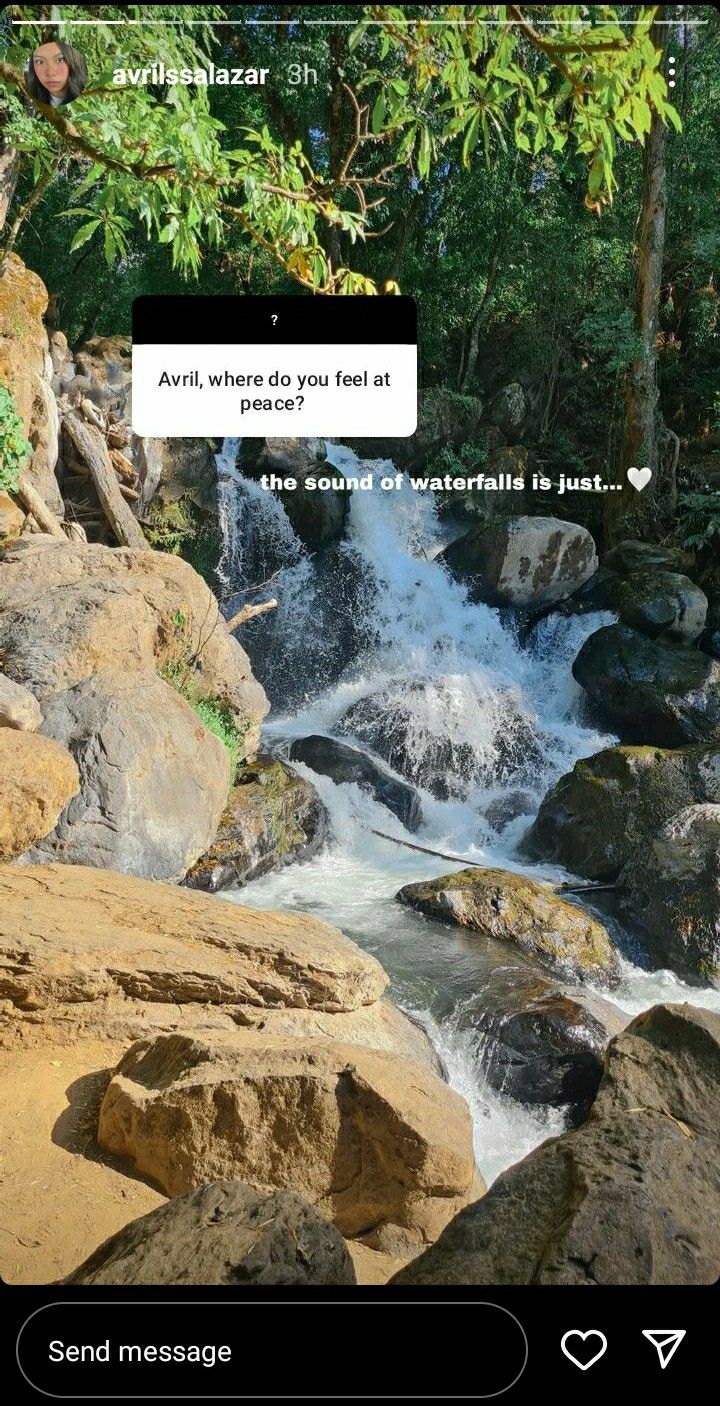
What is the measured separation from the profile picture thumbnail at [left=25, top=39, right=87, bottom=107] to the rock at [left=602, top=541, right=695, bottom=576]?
3826 millimetres

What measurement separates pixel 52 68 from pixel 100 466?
6.68 meters

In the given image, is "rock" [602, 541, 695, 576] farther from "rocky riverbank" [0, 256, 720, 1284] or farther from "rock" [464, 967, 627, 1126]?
"rock" [464, 967, 627, 1126]

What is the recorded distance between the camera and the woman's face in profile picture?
2.27 m

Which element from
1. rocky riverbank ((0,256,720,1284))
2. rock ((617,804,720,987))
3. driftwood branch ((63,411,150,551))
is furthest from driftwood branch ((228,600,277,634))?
rock ((617,804,720,987))

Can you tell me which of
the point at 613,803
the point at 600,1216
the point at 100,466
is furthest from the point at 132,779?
the point at 100,466

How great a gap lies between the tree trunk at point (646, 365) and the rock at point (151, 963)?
251cm

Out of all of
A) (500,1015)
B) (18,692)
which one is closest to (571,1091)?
(500,1015)

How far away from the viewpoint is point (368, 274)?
9.89ft

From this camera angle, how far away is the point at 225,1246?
157cm

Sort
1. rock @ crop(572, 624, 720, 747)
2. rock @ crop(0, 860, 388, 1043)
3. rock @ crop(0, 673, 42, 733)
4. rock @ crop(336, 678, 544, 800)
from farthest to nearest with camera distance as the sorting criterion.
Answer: rock @ crop(572, 624, 720, 747) → rock @ crop(336, 678, 544, 800) → rock @ crop(0, 673, 42, 733) → rock @ crop(0, 860, 388, 1043)

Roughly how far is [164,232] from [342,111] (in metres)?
0.87

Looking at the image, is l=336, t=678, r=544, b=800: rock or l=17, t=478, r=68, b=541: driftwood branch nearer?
l=17, t=478, r=68, b=541: driftwood branch
